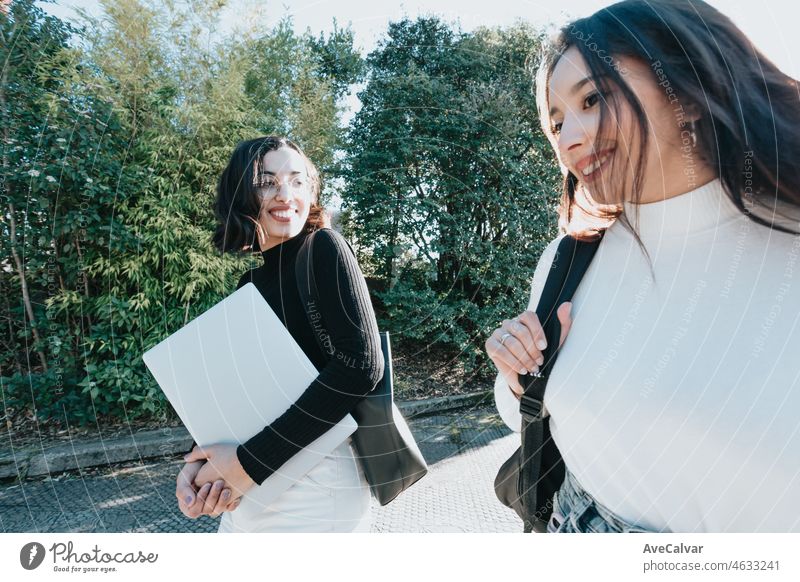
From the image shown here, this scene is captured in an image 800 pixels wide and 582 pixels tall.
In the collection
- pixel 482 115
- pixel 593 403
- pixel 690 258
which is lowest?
pixel 593 403

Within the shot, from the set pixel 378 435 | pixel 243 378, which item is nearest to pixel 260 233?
pixel 243 378

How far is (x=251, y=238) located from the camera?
74 centimetres

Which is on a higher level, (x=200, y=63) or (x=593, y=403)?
(x=200, y=63)

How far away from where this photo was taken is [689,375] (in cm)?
43

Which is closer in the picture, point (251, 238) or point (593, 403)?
point (593, 403)

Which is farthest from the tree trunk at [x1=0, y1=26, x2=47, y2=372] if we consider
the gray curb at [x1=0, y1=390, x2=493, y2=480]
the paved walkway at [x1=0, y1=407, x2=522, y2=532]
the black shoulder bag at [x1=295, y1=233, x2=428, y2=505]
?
the black shoulder bag at [x1=295, y1=233, x2=428, y2=505]

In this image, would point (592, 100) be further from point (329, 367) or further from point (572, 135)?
point (329, 367)

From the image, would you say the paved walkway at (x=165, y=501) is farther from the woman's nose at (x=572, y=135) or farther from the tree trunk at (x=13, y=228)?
the woman's nose at (x=572, y=135)

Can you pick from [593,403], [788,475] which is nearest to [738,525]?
[788,475]

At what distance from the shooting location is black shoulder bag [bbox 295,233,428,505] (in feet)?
2.10
